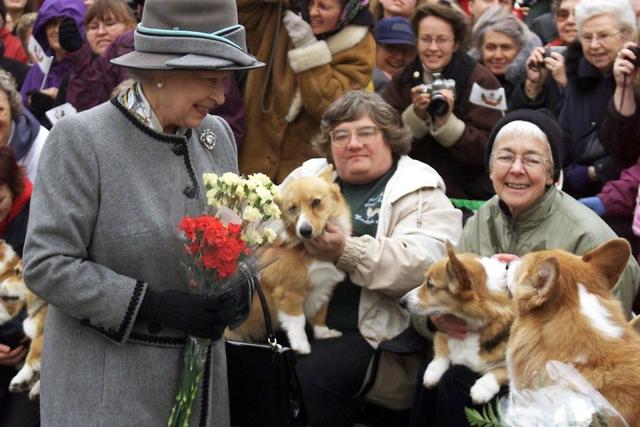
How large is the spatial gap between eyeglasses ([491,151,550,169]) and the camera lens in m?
1.15

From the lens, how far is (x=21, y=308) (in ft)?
16.8

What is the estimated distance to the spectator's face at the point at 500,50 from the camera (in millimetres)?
6918

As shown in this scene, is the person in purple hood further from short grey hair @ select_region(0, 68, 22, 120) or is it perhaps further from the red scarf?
the red scarf

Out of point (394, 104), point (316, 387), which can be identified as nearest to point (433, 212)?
point (316, 387)

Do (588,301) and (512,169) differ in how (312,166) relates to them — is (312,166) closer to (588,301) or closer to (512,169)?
(512,169)

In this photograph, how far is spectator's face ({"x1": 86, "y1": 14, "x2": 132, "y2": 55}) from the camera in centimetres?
742

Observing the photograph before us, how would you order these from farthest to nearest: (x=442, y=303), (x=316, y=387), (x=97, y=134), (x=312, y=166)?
1. (x=312, y=166)
2. (x=316, y=387)
3. (x=442, y=303)
4. (x=97, y=134)

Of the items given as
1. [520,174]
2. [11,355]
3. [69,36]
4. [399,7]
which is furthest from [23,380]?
[399,7]

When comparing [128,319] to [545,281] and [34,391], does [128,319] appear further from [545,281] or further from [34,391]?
[34,391]

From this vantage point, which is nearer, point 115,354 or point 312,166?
point 115,354

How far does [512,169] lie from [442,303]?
2.24 feet

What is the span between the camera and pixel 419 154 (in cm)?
605

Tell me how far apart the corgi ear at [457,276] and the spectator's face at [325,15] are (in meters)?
2.44

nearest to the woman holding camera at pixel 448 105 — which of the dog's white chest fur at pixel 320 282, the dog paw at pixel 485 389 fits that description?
the dog's white chest fur at pixel 320 282
